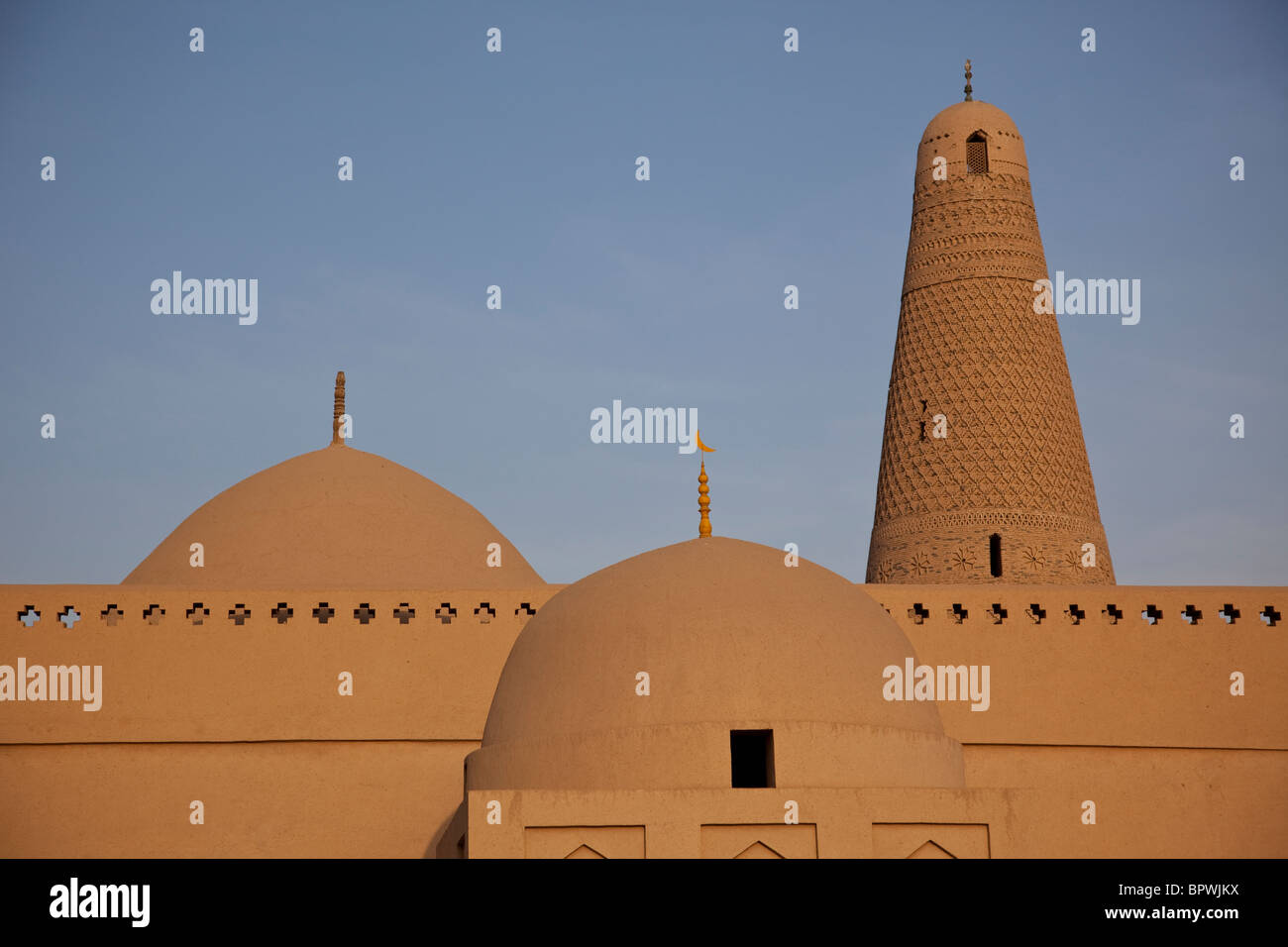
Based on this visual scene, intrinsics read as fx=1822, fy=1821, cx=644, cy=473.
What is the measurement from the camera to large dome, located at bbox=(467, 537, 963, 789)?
1033cm

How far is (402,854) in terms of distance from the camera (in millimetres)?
13172

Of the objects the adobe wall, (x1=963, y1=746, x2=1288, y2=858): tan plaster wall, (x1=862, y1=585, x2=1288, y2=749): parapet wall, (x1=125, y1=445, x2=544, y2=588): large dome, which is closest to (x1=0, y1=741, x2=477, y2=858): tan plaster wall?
the adobe wall

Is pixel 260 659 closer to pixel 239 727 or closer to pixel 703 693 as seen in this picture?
pixel 239 727

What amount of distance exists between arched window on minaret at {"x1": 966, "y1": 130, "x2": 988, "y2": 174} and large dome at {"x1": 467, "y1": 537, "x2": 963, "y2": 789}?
664 centimetres

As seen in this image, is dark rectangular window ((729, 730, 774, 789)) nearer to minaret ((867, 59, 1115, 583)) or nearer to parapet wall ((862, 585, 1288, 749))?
parapet wall ((862, 585, 1288, 749))

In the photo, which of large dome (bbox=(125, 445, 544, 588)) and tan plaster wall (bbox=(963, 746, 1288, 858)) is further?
large dome (bbox=(125, 445, 544, 588))

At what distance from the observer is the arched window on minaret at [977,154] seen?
54.8 feet

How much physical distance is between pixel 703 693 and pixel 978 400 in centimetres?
646

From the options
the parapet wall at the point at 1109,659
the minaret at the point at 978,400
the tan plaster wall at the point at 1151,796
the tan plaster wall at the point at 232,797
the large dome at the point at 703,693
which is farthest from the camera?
the minaret at the point at 978,400

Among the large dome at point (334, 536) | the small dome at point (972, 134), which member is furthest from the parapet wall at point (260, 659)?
the small dome at point (972, 134)

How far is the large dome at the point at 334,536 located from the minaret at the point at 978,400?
138 inches

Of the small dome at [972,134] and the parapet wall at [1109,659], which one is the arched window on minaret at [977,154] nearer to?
the small dome at [972,134]
